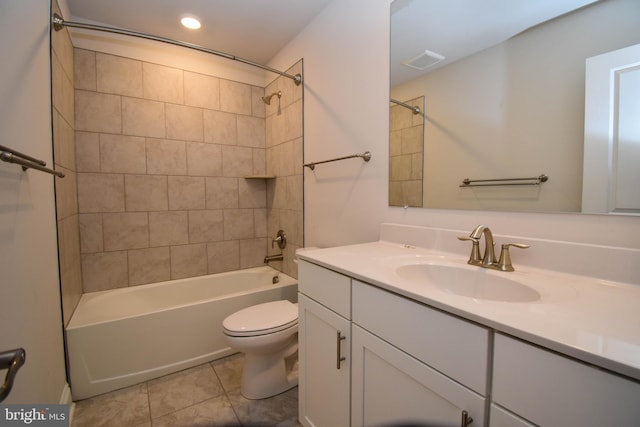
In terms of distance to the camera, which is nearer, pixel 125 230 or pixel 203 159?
pixel 125 230

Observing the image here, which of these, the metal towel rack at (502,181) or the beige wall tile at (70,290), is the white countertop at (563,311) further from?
the beige wall tile at (70,290)

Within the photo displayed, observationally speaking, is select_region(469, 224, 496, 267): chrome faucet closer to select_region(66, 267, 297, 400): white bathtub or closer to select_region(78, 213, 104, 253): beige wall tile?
select_region(66, 267, 297, 400): white bathtub

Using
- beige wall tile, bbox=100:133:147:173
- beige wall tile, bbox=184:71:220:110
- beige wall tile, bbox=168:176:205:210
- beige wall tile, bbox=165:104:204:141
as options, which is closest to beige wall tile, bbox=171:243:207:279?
beige wall tile, bbox=168:176:205:210

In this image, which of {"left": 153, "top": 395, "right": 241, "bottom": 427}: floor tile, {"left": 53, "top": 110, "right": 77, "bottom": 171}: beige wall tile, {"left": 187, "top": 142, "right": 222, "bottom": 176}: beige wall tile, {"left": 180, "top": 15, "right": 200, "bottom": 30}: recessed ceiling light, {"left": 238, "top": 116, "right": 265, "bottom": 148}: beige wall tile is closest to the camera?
{"left": 153, "top": 395, "right": 241, "bottom": 427}: floor tile

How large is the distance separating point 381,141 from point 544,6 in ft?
2.51

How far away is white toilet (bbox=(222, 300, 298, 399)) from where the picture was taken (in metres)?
1.49

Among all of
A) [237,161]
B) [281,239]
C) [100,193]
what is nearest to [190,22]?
[237,161]

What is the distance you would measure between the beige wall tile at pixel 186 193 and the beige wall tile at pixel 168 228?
0.08 metres

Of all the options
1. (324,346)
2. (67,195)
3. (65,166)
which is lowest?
(324,346)

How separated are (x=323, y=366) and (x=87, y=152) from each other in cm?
222

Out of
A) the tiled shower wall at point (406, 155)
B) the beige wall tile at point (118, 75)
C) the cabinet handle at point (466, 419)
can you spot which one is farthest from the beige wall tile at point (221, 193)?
the cabinet handle at point (466, 419)

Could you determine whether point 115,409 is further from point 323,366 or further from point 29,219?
point 323,366

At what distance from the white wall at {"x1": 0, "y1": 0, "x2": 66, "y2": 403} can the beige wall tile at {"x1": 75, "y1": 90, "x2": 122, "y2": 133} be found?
2.24 ft

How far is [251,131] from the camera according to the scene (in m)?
2.65
